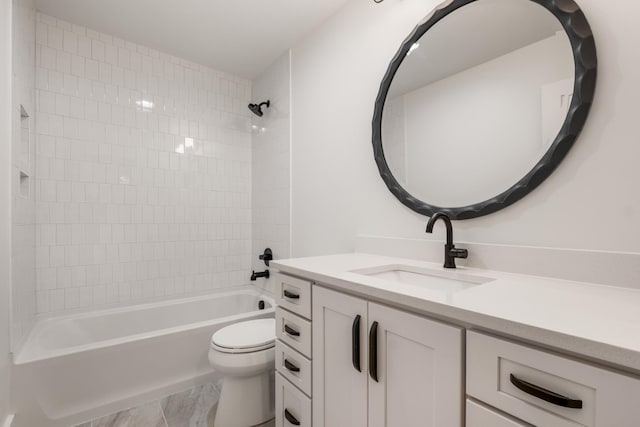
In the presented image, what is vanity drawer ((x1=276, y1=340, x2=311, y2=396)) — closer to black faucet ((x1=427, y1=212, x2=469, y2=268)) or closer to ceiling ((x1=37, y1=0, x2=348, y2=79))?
black faucet ((x1=427, y1=212, x2=469, y2=268))

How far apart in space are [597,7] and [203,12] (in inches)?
81.3

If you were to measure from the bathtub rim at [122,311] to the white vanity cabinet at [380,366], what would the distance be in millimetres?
1125

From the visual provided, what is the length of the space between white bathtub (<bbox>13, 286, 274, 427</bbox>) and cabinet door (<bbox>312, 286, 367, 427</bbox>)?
1.09 m

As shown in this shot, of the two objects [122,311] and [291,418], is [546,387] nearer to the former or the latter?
[291,418]

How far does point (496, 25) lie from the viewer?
1190mm

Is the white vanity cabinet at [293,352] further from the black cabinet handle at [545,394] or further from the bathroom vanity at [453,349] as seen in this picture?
the black cabinet handle at [545,394]

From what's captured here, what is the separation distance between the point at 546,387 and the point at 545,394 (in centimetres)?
2

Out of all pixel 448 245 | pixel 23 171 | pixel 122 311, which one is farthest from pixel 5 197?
pixel 448 245

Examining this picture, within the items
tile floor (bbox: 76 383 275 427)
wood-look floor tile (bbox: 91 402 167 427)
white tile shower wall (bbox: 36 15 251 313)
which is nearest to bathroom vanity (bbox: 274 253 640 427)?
tile floor (bbox: 76 383 275 427)

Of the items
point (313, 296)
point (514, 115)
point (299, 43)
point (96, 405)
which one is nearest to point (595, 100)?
point (514, 115)

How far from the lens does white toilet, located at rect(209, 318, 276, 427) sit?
1.56m

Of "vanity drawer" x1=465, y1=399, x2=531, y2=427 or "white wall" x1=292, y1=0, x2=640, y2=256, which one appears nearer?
"vanity drawer" x1=465, y1=399, x2=531, y2=427

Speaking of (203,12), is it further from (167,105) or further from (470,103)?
(470,103)

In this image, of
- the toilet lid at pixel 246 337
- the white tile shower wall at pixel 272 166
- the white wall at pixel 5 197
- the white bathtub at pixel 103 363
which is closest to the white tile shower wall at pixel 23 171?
the white wall at pixel 5 197
